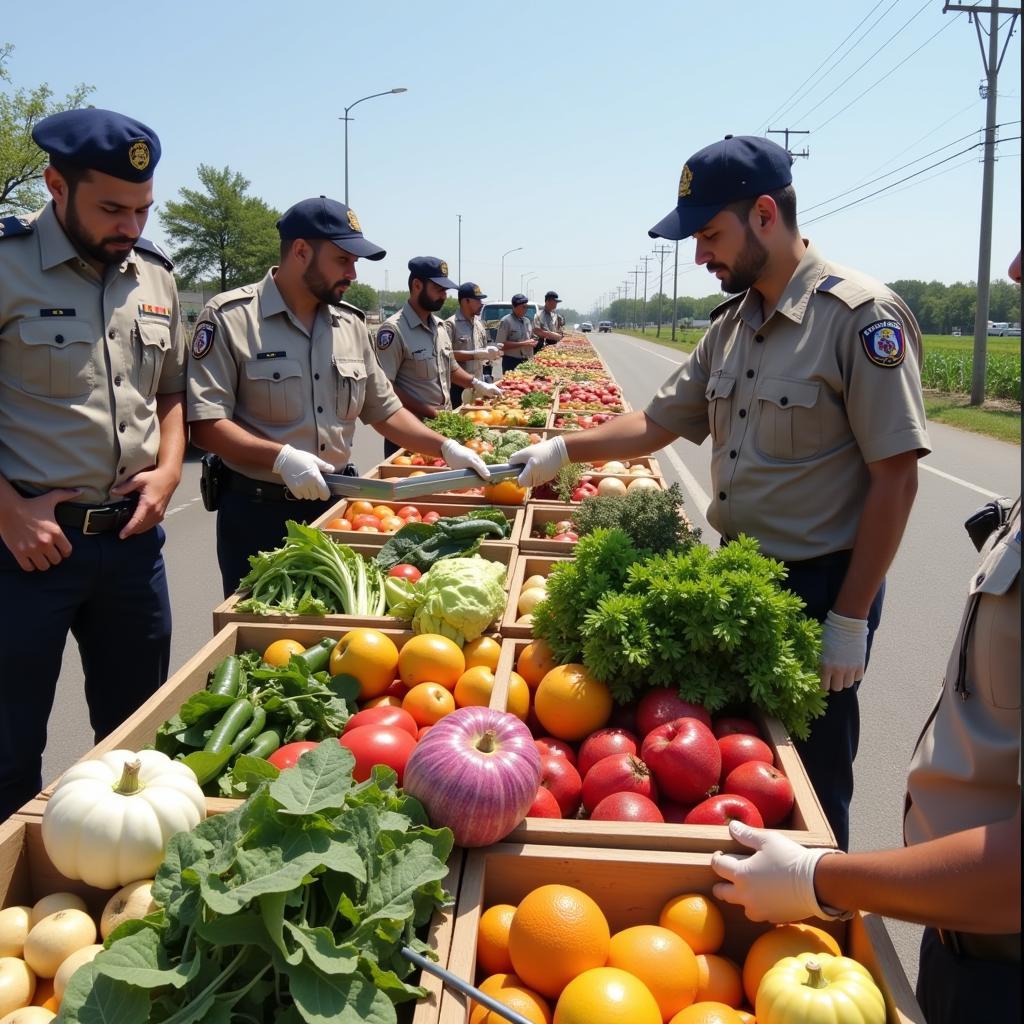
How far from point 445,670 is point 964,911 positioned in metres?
1.74

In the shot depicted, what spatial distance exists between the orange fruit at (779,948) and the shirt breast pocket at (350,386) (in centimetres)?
344

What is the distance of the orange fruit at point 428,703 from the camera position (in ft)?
8.69

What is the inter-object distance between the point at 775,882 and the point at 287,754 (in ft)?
4.12

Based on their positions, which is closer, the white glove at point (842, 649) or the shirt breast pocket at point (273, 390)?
the white glove at point (842, 649)

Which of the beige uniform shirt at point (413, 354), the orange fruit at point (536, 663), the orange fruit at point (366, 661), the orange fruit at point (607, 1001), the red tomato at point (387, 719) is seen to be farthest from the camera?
the beige uniform shirt at point (413, 354)

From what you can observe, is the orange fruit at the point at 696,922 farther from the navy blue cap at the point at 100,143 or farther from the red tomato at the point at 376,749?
the navy blue cap at the point at 100,143

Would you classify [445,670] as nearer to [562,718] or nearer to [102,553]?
[562,718]

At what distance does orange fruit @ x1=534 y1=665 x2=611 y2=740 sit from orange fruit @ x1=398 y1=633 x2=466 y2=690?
412mm

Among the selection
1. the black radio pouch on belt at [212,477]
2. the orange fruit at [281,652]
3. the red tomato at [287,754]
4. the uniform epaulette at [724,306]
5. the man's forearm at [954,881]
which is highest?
the uniform epaulette at [724,306]

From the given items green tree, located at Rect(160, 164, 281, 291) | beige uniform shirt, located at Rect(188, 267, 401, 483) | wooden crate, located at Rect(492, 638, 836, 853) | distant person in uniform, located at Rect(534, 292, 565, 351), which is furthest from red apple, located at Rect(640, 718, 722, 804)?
green tree, located at Rect(160, 164, 281, 291)

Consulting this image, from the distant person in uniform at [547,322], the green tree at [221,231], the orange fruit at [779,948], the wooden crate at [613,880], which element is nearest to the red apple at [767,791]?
the wooden crate at [613,880]

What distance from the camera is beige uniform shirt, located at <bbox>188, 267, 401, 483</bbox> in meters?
4.10

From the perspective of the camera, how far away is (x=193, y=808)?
192 centimetres

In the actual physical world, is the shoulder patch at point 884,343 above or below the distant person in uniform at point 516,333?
below
